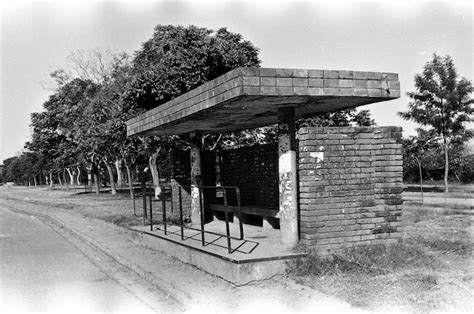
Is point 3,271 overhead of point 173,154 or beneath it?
beneath

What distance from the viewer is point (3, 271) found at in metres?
8.16

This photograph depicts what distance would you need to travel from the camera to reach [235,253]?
677 cm

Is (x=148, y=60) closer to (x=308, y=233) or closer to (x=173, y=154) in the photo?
Result: (x=173, y=154)

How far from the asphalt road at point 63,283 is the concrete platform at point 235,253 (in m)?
0.95

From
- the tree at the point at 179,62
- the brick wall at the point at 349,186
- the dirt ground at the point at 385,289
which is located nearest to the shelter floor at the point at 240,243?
the dirt ground at the point at 385,289

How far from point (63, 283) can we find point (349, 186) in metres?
4.26

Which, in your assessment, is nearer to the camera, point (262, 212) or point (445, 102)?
point (262, 212)

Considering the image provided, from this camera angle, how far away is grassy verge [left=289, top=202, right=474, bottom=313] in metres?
4.93

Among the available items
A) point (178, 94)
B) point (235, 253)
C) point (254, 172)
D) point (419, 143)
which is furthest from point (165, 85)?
point (419, 143)

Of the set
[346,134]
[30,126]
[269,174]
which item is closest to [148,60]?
[269,174]

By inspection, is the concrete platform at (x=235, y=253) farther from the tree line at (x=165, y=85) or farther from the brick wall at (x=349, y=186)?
the tree line at (x=165, y=85)

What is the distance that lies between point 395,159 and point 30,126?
43782 mm

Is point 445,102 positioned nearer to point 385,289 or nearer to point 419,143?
point 419,143

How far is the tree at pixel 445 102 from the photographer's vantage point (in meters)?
25.2
